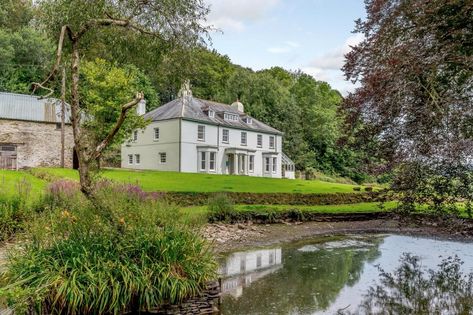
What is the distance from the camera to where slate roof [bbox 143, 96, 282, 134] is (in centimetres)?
3838

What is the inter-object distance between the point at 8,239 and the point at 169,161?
2702 cm

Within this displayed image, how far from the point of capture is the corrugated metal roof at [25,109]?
32.4m

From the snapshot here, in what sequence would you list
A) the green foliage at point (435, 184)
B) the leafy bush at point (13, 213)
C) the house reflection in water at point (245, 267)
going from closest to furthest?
the green foliage at point (435, 184), the house reflection in water at point (245, 267), the leafy bush at point (13, 213)

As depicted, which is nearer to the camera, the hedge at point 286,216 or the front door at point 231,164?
the hedge at point 286,216

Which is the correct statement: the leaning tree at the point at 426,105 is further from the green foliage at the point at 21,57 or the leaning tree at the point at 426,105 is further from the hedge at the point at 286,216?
the green foliage at the point at 21,57

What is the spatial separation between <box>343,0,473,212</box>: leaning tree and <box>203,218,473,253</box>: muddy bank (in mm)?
4072

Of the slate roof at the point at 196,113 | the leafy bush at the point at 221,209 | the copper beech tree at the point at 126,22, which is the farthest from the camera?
the slate roof at the point at 196,113

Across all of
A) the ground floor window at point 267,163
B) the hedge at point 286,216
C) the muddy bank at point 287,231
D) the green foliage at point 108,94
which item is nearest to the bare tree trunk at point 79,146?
the muddy bank at point 287,231

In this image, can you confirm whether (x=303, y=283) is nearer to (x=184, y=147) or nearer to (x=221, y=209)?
(x=221, y=209)

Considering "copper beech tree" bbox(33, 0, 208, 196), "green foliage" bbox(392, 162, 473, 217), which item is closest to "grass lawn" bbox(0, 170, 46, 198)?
"copper beech tree" bbox(33, 0, 208, 196)

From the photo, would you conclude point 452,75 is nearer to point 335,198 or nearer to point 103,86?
point 335,198

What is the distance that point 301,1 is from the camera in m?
13.6

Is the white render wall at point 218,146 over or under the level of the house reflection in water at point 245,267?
over

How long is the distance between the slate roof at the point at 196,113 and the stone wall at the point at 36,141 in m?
8.57
